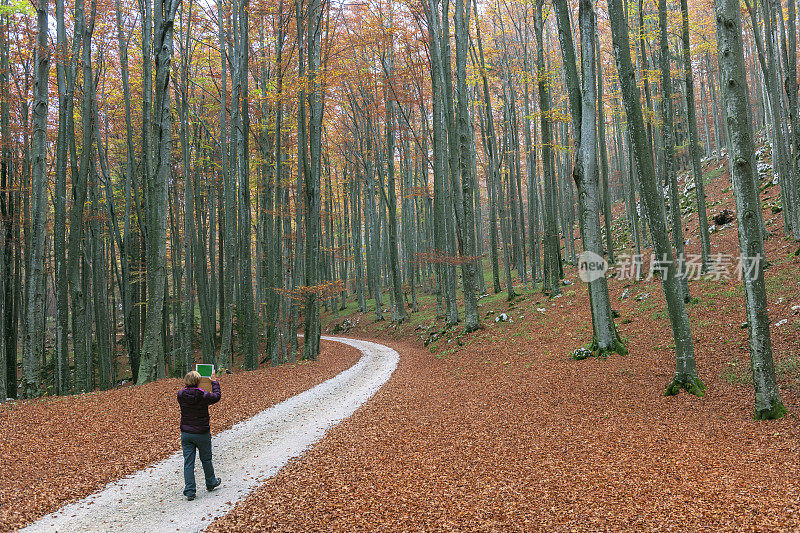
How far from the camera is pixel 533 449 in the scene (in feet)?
17.2

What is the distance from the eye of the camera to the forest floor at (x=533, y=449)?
3.68 meters

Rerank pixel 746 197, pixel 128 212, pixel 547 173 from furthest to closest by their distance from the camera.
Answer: pixel 547 173 < pixel 128 212 < pixel 746 197

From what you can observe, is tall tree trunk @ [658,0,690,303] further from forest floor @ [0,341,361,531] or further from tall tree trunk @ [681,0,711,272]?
forest floor @ [0,341,361,531]

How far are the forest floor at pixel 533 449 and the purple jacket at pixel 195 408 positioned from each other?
3.06 feet

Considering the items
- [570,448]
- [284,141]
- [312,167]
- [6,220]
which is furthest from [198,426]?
[284,141]

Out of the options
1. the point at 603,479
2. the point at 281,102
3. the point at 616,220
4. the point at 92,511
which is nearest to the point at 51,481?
the point at 92,511

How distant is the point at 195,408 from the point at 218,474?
1.07m

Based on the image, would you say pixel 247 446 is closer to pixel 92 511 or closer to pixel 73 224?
Answer: pixel 92 511

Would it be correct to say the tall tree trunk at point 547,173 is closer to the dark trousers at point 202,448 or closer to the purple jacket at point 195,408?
the purple jacket at point 195,408

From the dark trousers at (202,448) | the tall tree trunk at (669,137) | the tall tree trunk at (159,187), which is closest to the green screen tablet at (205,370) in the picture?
the dark trousers at (202,448)

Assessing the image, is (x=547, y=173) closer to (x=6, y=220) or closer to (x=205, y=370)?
(x=205, y=370)

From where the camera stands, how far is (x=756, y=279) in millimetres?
5316

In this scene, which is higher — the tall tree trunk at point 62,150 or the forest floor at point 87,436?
the tall tree trunk at point 62,150

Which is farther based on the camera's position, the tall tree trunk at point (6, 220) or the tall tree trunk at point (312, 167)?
the tall tree trunk at point (312, 167)
